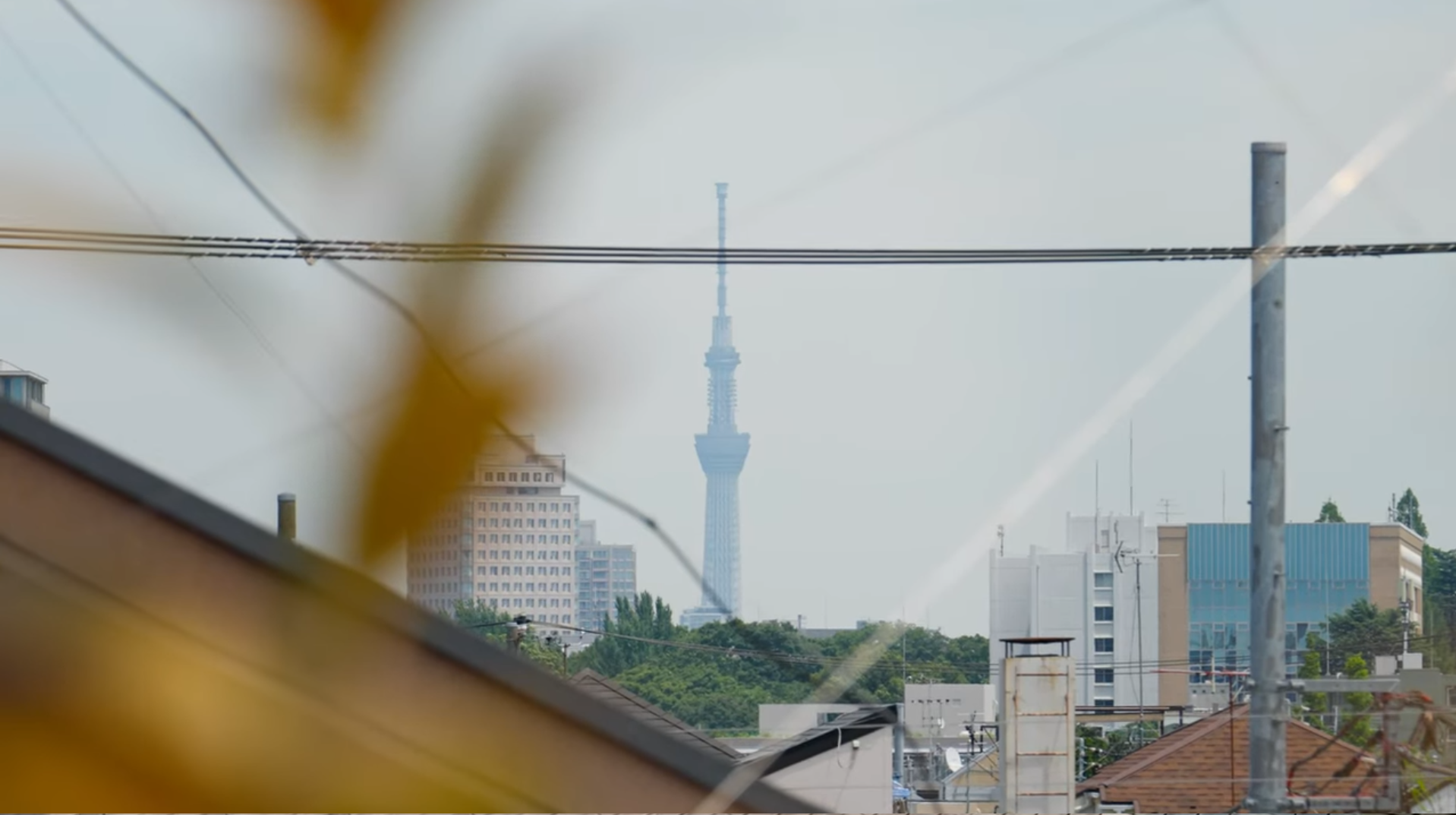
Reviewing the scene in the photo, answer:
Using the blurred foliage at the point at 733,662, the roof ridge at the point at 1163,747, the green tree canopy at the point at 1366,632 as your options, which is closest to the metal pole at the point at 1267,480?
the blurred foliage at the point at 733,662

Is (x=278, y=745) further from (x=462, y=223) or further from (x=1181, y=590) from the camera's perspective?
(x=1181, y=590)

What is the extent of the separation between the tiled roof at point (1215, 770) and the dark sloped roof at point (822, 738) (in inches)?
77.0

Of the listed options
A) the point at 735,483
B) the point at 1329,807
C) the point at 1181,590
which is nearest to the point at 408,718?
the point at 735,483

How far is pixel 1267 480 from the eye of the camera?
707 centimetres

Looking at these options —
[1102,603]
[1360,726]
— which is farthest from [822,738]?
[1102,603]

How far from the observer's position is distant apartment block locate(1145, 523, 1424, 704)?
5797 cm

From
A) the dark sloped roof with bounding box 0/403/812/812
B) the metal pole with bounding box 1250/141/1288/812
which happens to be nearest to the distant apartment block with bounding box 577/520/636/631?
the dark sloped roof with bounding box 0/403/812/812

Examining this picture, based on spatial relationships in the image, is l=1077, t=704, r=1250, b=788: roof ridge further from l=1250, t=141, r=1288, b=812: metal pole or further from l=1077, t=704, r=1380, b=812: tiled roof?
l=1250, t=141, r=1288, b=812: metal pole

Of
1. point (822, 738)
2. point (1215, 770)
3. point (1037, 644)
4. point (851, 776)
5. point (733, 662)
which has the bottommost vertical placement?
point (1215, 770)

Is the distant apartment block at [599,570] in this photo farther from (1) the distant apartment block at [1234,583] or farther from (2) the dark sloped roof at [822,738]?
(1) the distant apartment block at [1234,583]

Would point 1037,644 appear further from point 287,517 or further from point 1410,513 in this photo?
point 1410,513

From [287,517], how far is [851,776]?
590 centimetres

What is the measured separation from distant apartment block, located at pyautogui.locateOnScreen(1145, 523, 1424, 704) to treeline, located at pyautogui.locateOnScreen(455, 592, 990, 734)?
48729 mm

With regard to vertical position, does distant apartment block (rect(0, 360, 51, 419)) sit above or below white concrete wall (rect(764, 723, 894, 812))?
above
